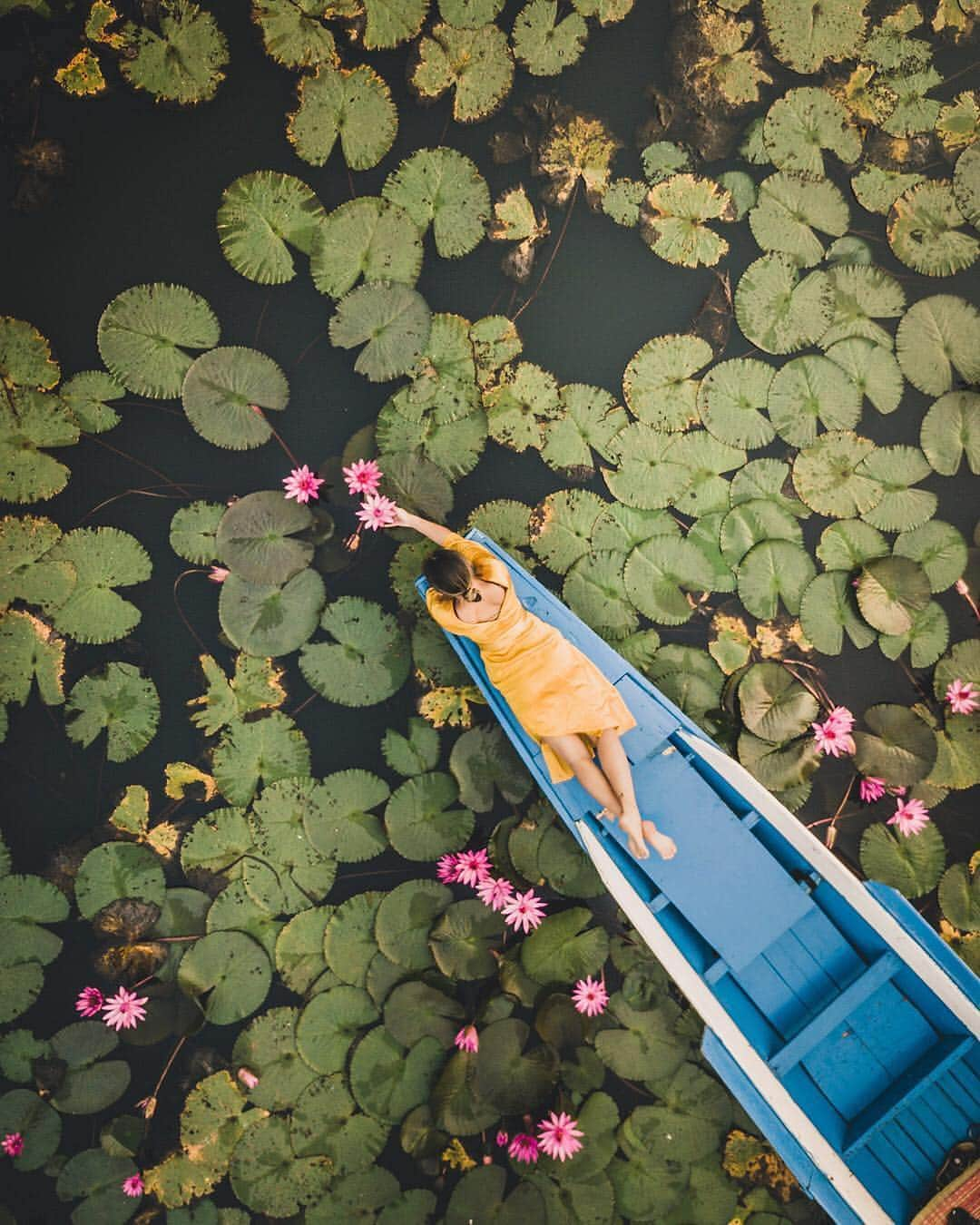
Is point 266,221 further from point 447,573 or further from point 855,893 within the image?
point 855,893

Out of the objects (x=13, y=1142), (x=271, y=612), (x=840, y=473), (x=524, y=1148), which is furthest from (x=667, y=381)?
(x=13, y=1142)

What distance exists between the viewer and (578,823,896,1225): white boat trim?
1.53 metres

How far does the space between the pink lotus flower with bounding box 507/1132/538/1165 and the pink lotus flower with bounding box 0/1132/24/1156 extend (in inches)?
60.0

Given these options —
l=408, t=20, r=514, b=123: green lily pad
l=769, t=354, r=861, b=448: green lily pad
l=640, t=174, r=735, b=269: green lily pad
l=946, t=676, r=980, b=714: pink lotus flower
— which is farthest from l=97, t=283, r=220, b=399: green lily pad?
l=946, t=676, r=980, b=714: pink lotus flower

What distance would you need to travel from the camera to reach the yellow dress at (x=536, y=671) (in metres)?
1.63

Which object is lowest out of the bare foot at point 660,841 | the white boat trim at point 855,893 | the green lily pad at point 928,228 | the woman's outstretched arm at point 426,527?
the bare foot at point 660,841

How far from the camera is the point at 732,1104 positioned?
6.63ft

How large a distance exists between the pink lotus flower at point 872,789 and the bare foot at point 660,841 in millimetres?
771

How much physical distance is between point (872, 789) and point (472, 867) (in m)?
1.29

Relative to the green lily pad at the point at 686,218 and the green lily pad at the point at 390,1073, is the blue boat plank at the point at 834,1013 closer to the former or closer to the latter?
the green lily pad at the point at 390,1073

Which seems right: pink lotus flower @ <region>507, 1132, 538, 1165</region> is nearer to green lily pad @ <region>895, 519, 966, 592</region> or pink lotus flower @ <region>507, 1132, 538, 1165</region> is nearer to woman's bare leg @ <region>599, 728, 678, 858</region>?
woman's bare leg @ <region>599, 728, 678, 858</region>

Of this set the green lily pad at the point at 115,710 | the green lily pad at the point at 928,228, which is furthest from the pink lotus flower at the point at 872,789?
the green lily pad at the point at 115,710

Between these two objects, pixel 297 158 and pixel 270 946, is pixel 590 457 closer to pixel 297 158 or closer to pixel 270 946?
pixel 297 158

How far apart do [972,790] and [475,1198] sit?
6.70ft
